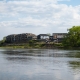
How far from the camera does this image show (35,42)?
157375 millimetres

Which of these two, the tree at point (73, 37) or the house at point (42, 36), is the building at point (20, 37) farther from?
the tree at point (73, 37)

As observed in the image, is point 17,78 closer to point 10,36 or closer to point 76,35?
point 76,35

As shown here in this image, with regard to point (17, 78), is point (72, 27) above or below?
above

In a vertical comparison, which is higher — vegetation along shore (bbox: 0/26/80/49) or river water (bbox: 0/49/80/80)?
vegetation along shore (bbox: 0/26/80/49)

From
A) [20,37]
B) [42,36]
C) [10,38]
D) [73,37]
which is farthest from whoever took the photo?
[10,38]

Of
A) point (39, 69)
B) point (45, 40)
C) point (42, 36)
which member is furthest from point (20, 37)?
point (39, 69)

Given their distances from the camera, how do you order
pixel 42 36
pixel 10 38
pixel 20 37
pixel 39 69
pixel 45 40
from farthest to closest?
1. pixel 10 38
2. pixel 20 37
3. pixel 42 36
4. pixel 45 40
5. pixel 39 69

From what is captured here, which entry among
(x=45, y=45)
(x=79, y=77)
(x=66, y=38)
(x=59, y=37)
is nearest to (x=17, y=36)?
(x=59, y=37)

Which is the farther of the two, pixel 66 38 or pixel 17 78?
pixel 66 38

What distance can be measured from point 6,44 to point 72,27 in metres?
71.0

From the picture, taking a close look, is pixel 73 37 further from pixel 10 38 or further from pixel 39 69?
pixel 10 38

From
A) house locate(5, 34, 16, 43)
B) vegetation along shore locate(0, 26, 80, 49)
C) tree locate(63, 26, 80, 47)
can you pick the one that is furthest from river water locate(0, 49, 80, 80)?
house locate(5, 34, 16, 43)

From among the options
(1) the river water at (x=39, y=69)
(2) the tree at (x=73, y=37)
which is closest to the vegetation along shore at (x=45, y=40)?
(2) the tree at (x=73, y=37)

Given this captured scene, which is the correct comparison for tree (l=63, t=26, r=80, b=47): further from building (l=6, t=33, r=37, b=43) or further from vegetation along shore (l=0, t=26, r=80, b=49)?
building (l=6, t=33, r=37, b=43)
